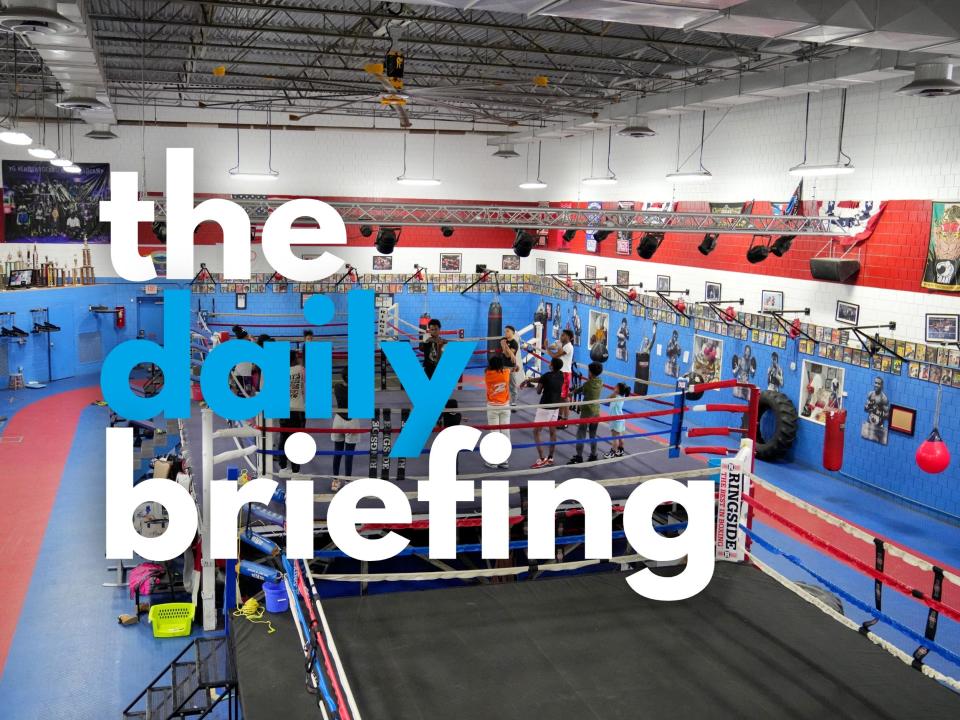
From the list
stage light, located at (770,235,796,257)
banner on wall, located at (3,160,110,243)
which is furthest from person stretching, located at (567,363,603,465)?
banner on wall, located at (3,160,110,243)

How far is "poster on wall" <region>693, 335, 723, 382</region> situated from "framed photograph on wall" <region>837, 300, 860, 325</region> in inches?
112

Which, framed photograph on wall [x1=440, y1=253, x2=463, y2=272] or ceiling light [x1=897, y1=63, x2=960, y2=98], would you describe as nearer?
ceiling light [x1=897, y1=63, x2=960, y2=98]

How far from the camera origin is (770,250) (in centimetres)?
1345

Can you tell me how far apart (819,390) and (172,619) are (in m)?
10.1

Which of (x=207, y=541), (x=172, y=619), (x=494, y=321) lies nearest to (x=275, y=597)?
(x=207, y=541)

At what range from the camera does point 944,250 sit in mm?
10938

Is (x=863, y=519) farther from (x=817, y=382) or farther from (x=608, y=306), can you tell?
(x=608, y=306)

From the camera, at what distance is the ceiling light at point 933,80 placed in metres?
8.20

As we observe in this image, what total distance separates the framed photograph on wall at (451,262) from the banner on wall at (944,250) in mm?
13378

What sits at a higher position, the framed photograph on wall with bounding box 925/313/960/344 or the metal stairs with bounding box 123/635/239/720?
the framed photograph on wall with bounding box 925/313/960/344

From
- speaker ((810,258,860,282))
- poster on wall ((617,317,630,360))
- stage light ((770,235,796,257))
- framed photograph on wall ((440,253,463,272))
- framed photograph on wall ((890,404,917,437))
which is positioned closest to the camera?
framed photograph on wall ((890,404,917,437))

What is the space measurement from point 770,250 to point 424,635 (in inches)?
396

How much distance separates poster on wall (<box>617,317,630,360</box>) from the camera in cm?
1841

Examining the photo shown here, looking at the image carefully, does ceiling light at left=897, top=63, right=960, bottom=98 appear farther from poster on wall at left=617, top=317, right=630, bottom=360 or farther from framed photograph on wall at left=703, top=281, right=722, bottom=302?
poster on wall at left=617, top=317, right=630, bottom=360
